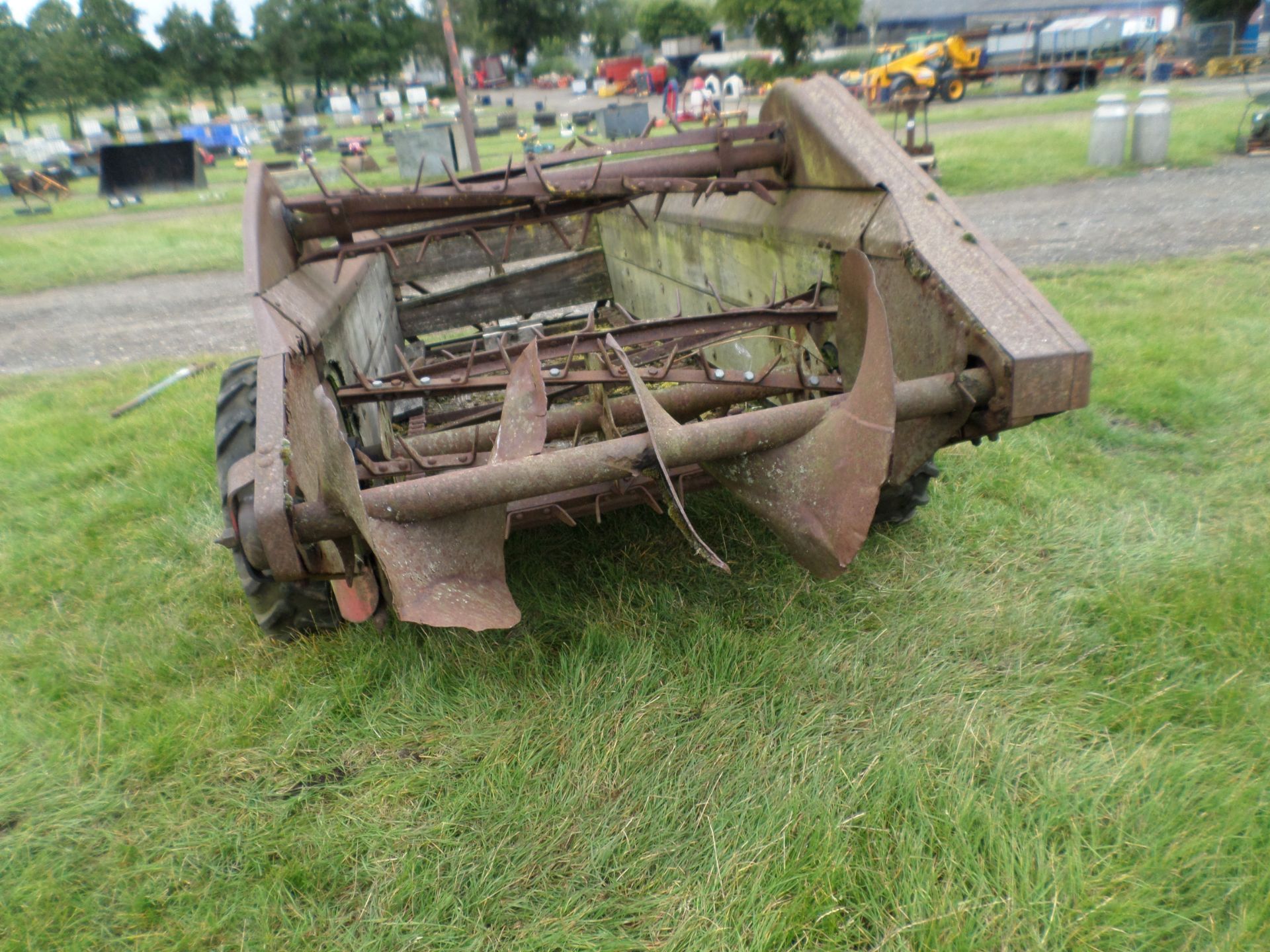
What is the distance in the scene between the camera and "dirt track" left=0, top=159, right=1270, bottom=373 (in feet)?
23.4

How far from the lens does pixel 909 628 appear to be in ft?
7.95

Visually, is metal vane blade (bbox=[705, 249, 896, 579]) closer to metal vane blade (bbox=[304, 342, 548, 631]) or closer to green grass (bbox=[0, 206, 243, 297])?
metal vane blade (bbox=[304, 342, 548, 631])

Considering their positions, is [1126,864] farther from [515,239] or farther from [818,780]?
[515,239]

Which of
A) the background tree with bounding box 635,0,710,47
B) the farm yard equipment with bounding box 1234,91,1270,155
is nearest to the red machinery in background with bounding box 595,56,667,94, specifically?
the background tree with bounding box 635,0,710,47

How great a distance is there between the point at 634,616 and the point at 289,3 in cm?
6472

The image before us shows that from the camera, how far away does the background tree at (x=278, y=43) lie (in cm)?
5275

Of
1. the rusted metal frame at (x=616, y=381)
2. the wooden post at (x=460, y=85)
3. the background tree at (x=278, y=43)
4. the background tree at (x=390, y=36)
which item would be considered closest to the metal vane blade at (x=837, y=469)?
the rusted metal frame at (x=616, y=381)

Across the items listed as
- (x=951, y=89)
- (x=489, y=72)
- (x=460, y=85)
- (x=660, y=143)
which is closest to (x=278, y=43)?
(x=489, y=72)

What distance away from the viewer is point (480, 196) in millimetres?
2814

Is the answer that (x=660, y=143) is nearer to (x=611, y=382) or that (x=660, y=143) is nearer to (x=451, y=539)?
(x=611, y=382)

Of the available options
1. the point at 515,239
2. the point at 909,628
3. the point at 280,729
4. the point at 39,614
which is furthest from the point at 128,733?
the point at 515,239

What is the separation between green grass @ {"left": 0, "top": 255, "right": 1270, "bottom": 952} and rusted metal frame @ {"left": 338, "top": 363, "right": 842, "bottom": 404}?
0.66m

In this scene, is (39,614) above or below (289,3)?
below

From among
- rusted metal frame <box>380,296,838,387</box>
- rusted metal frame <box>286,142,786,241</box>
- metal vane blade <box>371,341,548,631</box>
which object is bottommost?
metal vane blade <box>371,341,548,631</box>
